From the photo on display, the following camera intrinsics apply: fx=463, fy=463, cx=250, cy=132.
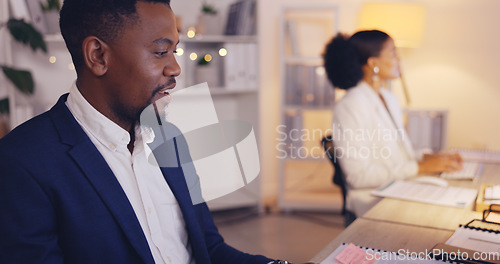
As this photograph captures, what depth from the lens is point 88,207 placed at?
94 cm

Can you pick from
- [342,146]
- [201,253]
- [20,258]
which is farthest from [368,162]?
[20,258]

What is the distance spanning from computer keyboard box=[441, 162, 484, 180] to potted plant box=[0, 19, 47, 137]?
2.24m

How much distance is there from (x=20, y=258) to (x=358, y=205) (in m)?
1.24

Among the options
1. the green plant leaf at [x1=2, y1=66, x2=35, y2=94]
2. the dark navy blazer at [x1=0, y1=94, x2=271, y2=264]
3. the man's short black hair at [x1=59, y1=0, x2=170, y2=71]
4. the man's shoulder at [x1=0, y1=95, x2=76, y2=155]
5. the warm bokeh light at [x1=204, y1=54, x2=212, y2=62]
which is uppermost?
the man's short black hair at [x1=59, y1=0, x2=170, y2=71]

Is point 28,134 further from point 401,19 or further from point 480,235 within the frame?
point 401,19

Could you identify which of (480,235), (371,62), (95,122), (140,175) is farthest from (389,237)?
(371,62)

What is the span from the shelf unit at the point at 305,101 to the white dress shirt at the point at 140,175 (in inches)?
90.1

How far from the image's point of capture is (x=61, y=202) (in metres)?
0.90

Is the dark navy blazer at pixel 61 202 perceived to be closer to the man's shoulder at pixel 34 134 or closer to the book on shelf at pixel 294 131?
the man's shoulder at pixel 34 134

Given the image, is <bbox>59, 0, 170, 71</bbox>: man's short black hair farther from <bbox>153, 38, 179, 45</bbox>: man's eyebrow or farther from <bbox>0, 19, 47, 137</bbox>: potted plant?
<bbox>0, 19, 47, 137</bbox>: potted plant

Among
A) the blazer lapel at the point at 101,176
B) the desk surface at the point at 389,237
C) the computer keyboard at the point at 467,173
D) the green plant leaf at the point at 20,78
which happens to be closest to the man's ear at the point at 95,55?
the blazer lapel at the point at 101,176

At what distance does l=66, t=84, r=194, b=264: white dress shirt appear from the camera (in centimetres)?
103

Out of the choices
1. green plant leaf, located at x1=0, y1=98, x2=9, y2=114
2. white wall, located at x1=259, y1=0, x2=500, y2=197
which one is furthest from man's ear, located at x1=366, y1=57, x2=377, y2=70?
green plant leaf, located at x1=0, y1=98, x2=9, y2=114

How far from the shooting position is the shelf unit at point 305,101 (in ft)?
11.2
